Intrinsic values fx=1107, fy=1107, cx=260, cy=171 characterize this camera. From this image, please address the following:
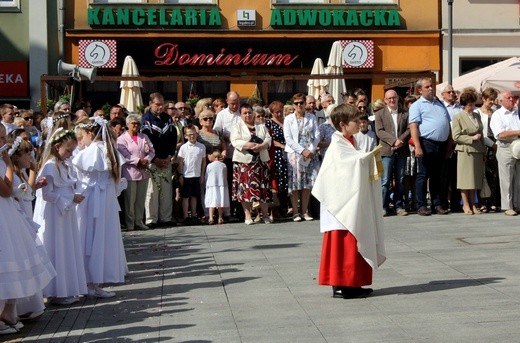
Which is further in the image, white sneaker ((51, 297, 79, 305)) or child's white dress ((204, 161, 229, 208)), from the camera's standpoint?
child's white dress ((204, 161, 229, 208))

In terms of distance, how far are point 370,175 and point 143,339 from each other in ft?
9.80

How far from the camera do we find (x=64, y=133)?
10766 mm

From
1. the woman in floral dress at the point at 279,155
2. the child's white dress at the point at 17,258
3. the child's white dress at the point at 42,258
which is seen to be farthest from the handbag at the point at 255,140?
the child's white dress at the point at 17,258

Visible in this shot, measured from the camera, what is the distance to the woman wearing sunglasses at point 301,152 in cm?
1734

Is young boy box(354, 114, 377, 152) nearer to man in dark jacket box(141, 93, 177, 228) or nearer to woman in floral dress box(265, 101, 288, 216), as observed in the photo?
woman in floral dress box(265, 101, 288, 216)

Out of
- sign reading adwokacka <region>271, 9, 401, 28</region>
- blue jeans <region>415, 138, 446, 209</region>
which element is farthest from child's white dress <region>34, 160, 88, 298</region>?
sign reading adwokacka <region>271, 9, 401, 28</region>

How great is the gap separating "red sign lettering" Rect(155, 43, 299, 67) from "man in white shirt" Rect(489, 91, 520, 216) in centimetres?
1615

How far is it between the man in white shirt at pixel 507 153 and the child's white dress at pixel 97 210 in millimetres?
7816

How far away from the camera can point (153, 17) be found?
32812 millimetres

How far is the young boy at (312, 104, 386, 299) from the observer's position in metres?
10.2

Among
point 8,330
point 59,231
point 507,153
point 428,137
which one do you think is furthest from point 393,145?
point 8,330

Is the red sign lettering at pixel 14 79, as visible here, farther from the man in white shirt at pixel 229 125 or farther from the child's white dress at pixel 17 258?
the child's white dress at pixel 17 258

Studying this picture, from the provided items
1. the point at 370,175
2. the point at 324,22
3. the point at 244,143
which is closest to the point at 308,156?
the point at 244,143

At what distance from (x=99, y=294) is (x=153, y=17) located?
22607 mm
